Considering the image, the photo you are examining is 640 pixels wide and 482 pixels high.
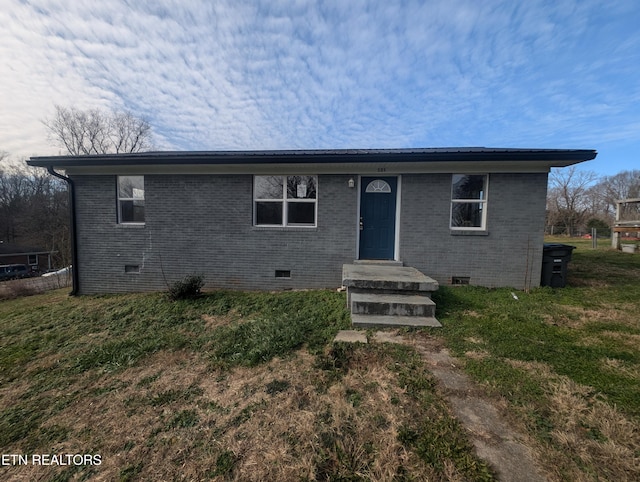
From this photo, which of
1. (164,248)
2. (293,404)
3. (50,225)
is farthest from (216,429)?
(50,225)

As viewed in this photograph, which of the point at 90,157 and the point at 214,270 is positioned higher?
the point at 90,157

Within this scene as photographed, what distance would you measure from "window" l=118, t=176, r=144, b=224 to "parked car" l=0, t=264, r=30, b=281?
3652cm

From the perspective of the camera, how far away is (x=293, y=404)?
2.25 meters

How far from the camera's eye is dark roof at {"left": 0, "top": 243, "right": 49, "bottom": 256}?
30.1 metres

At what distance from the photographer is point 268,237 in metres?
6.07

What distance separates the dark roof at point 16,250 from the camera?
30.1m

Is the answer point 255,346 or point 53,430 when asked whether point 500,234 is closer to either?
point 255,346

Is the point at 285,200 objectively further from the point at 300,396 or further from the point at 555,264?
the point at 555,264

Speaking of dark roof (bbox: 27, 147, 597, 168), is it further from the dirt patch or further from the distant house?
the distant house

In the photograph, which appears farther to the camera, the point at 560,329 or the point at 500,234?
the point at 500,234

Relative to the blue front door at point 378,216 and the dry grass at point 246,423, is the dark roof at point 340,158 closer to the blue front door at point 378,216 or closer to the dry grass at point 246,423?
the blue front door at point 378,216

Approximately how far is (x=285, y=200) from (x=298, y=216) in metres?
0.48

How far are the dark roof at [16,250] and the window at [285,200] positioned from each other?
40770 millimetres

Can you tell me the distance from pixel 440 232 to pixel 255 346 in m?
4.57
